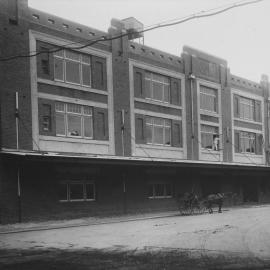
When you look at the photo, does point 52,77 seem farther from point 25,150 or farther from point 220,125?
point 220,125

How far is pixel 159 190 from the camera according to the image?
101 feet

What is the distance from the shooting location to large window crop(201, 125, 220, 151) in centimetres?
3538

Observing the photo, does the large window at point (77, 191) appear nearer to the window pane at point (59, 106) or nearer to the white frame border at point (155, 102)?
the window pane at point (59, 106)

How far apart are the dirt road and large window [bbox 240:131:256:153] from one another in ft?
71.2

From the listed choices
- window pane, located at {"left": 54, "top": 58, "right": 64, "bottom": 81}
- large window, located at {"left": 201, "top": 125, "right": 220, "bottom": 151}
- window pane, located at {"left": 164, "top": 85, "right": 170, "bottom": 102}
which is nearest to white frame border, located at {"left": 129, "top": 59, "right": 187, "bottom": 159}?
window pane, located at {"left": 164, "top": 85, "right": 170, "bottom": 102}

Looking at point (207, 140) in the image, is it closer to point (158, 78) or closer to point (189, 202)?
point (158, 78)

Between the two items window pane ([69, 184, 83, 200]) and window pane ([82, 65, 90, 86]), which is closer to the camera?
window pane ([69, 184, 83, 200])

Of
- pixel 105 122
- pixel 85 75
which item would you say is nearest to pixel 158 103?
pixel 105 122

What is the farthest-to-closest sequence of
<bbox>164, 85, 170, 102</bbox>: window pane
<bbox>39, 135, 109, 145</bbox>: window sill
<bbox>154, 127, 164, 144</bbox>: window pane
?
<bbox>164, 85, 170, 102</bbox>: window pane, <bbox>154, 127, 164, 144</bbox>: window pane, <bbox>39, 135, 109, 145</bbox>: window sill

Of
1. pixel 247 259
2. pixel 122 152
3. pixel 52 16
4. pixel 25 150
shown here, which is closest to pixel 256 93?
pixel 122 152

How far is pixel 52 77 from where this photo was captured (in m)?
25.1

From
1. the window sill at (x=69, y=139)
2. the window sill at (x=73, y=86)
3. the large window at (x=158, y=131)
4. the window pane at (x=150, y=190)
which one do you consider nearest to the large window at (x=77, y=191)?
the window sill at (x=69, y=139)

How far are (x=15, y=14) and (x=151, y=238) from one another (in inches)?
565

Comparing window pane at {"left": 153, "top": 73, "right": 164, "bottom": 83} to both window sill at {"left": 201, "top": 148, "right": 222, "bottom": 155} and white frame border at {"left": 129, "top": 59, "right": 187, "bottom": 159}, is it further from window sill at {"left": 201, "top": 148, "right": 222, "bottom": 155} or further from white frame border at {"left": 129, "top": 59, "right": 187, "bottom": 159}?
window sill at {"left": 201, "top": 148, "right": 222, "bottom": 155}
